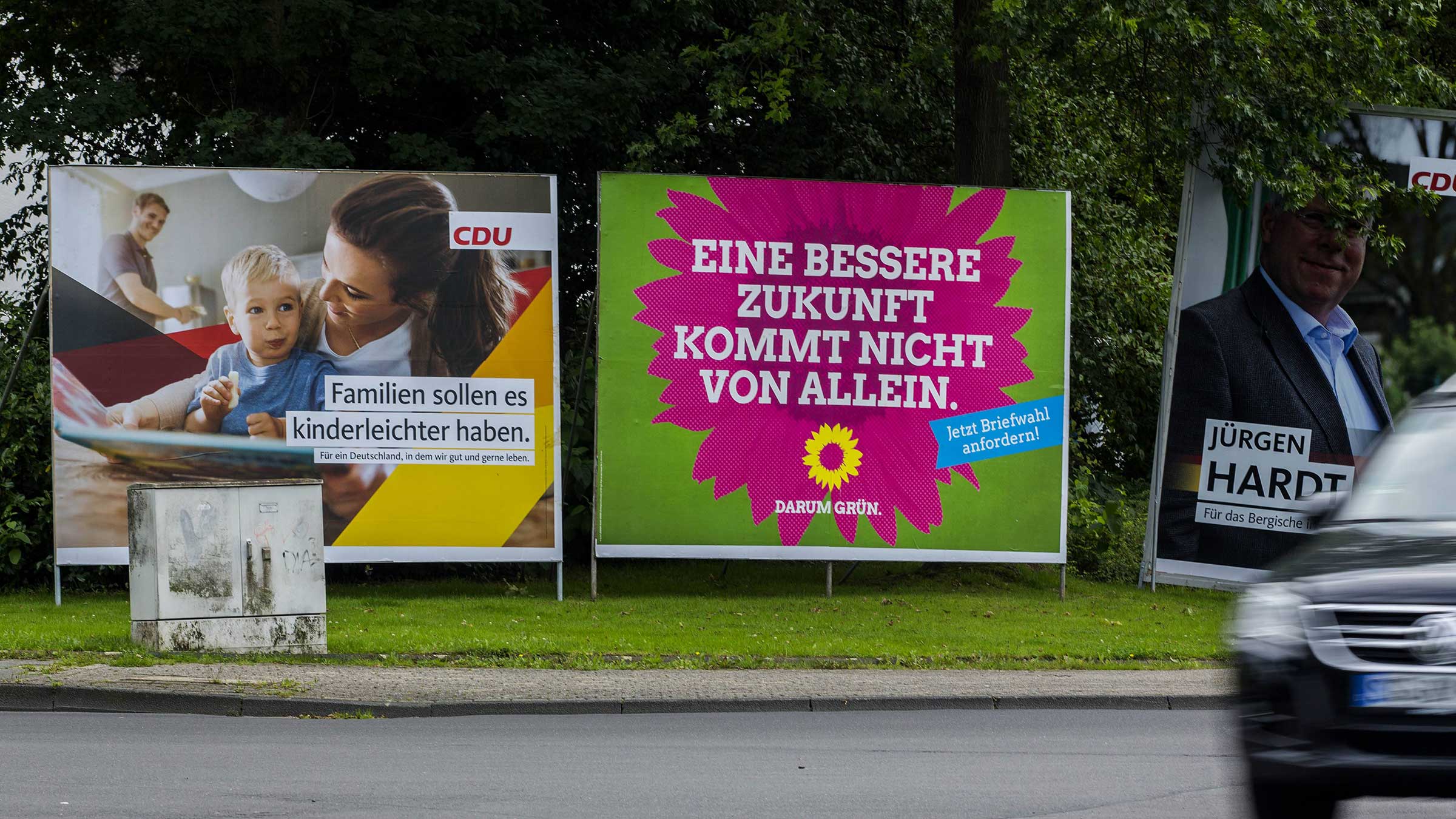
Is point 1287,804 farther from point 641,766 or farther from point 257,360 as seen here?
point 257,360

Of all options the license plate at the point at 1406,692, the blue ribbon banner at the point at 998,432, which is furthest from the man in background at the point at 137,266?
the license plate at the point at 1406,692

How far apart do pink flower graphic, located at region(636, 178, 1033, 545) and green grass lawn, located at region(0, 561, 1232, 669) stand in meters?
1.18

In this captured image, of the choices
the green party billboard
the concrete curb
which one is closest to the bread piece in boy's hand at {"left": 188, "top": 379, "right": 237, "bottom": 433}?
the green party billboard

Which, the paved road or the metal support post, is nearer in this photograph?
the paved road

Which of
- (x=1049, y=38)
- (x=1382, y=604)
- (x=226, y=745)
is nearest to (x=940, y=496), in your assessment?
(x=1049, y=38)

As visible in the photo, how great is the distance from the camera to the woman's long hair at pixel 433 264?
15.8 metres

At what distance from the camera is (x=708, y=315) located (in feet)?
53.3

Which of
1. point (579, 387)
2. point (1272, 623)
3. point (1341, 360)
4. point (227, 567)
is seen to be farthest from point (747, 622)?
point (1272, 623)

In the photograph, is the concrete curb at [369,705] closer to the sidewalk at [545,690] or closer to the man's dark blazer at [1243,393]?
the sidewalk at [545,690]

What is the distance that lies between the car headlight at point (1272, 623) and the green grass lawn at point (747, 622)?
6.68 meters

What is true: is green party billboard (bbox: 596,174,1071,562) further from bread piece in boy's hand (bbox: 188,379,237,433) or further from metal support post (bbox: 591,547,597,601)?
bread piece in boy's hand (bbox: 188,379,237,433)

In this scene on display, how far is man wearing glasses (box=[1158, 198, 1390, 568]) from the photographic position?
17.2m

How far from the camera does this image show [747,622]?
589 inches

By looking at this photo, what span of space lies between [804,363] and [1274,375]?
5034 millimetres
